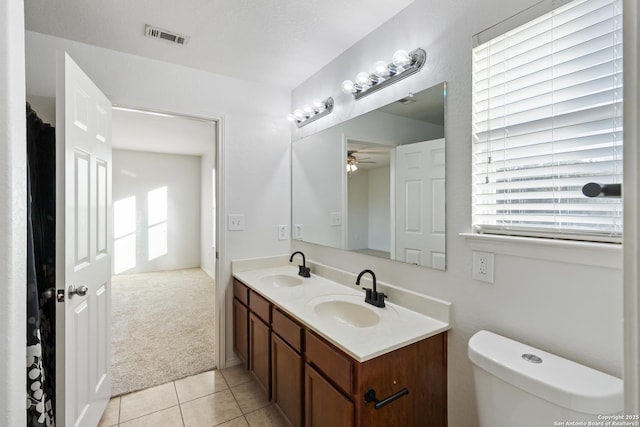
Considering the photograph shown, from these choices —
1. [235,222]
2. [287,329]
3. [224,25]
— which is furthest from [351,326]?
[224,25]

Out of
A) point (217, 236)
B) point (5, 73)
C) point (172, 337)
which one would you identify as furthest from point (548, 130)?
point (172, 337)

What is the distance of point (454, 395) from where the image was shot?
1.35 metres

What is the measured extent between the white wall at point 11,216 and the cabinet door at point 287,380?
1.06 metres

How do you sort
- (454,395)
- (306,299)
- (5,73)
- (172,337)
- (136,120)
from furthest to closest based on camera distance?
1. (136,120)
2. (172,337)
3. (306,299)
4. (454,395)
5. (5,73)

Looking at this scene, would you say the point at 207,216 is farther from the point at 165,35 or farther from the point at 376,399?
the point at 376,399

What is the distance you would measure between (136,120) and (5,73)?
3657 mm

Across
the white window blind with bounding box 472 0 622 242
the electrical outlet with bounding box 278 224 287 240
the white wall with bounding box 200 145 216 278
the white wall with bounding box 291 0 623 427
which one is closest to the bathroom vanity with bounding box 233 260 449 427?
the white wall with bounding box 291 0 623 427

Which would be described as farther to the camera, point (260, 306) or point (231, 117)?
point (231, 117)

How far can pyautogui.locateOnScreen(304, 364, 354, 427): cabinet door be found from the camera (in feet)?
3.80

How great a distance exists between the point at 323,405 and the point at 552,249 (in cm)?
111

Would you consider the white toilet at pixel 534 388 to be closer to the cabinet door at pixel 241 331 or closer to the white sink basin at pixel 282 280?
the white sink basin at pixel 282 280

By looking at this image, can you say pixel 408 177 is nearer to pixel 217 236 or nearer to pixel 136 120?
pixel 217 236

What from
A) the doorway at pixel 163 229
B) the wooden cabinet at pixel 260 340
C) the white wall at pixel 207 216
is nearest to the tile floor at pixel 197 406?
the wooden cabinet at pixel 260 340

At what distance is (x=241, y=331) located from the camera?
2.28 metres
